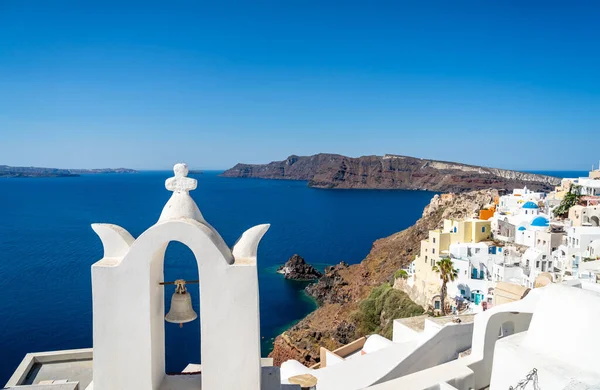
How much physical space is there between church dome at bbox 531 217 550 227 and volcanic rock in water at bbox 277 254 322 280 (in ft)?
76.2

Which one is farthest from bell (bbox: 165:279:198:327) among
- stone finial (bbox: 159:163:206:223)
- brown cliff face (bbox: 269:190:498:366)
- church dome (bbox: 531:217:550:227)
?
church dome (bbox: 531:217:550:227)

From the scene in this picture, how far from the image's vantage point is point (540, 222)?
31297 millimetres

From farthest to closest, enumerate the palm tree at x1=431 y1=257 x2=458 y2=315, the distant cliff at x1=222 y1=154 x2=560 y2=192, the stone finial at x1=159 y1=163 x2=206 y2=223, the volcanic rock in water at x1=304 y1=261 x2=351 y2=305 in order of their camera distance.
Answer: the distant cliff at x1=222 y1=154 x2=560 y2=192
the volcanic rock in water at x1=304 y1=261 x2=351 y2=305
the palm tree at x1=431 y1=257 x2=458 y2=315
the stone finial at x1=159 y1=163 x2=206 y2=223

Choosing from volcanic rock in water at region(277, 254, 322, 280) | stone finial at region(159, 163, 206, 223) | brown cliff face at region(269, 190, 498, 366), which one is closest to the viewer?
stone finial at region(159, 163, 206, 223)

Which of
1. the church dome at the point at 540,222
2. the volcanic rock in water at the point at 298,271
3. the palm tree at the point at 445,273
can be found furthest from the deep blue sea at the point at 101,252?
the church dome at the point at 540,222

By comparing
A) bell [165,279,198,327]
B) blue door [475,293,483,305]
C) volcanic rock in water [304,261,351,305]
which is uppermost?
bell [165,279,198,327]

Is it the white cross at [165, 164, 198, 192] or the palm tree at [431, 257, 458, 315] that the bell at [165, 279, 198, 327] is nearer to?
the white cross at [165, 164, 198, 192]

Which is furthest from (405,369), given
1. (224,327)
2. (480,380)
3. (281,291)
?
(281,291)

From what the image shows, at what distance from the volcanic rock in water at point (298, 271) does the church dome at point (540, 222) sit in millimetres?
23214

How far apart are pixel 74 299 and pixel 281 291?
740 inches

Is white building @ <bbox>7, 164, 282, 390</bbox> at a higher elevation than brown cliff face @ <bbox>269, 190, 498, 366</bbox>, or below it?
higher

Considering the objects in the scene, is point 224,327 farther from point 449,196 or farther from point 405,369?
point 449,196

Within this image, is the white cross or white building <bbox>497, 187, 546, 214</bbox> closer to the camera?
the white cross

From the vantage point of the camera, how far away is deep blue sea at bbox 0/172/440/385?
3083 cm
